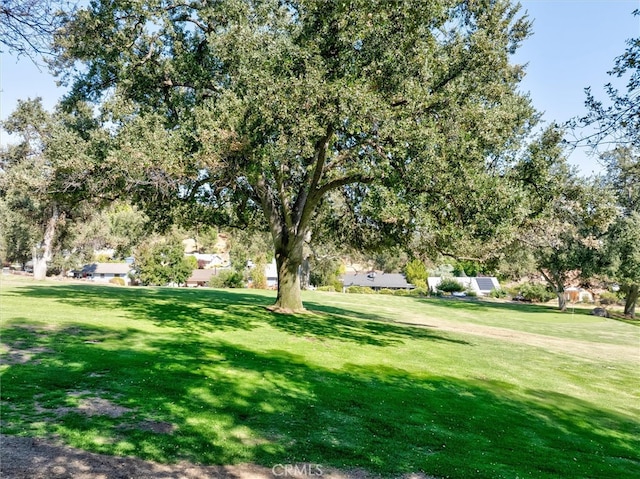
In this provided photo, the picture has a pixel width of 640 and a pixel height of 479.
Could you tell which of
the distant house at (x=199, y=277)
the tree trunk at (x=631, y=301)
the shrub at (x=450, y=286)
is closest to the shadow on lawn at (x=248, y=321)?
the tree trunk at (x=631, y=301)

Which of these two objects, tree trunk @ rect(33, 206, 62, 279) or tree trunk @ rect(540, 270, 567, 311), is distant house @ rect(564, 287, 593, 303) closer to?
tree trunk @ rect(540, 270, 567, 311)

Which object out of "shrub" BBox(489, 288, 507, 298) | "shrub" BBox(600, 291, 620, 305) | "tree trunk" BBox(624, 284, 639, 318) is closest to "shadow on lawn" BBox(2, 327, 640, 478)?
"tree trunk" BBox(624, 284, 639, 318)

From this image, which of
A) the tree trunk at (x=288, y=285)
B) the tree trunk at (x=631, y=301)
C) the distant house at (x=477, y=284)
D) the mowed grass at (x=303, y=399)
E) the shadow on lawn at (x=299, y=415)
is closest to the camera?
the shadow on lawn at (x=299, y=415)

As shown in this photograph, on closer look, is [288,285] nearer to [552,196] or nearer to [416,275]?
[552,196]

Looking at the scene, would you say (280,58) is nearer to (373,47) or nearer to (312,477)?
(373,47)

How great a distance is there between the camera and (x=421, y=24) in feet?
52.4

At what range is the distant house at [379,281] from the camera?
299 feet

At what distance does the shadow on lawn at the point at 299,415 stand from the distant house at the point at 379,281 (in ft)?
259

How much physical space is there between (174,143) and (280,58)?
16.9ft

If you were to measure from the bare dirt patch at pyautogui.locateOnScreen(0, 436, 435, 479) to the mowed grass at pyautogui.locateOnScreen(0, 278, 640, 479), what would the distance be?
0.75 ft

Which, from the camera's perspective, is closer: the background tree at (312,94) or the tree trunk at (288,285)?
the background tree at (312,94)

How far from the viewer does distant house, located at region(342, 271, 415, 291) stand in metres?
91.0

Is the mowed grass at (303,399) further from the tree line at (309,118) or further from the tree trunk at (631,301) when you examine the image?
the tree trunk at (631,301)

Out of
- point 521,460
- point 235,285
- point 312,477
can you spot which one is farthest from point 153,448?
point 235,285
